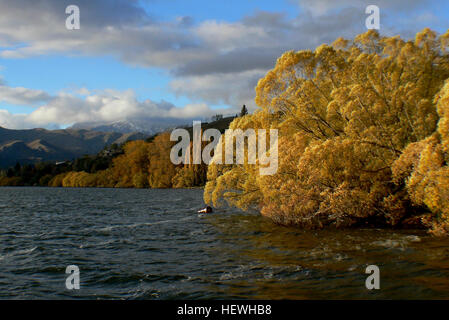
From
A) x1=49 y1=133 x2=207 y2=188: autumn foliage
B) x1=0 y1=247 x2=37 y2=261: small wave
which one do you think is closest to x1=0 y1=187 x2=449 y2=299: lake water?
x1=0 y1=247 x2=37 y2=261: small wave

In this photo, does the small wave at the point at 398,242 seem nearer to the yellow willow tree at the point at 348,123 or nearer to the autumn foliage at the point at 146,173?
the yellow willow tree at the point at 348,123

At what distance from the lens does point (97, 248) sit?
943 inches

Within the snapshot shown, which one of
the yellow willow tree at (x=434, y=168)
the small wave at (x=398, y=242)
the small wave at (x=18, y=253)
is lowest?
the small wave at (x=18, y=253)

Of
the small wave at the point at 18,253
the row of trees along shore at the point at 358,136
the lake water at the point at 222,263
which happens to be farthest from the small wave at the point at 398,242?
the small wave at the point at 18,253

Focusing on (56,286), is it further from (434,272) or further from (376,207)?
(376,207)

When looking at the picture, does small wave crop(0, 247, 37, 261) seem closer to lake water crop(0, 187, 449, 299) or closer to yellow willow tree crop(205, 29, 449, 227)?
lake water crop(0, 187, 449, 299)

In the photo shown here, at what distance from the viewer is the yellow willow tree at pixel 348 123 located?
2747cm

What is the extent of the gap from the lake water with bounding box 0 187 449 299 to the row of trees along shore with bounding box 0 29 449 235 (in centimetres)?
240

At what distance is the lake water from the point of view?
582 inches

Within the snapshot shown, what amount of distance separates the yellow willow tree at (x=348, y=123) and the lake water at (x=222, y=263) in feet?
8.47

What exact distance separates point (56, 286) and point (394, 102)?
26402mm

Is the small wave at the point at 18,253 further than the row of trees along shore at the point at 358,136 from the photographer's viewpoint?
No

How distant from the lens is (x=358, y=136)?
28.3 metres

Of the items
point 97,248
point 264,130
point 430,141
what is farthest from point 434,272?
point 264,130
